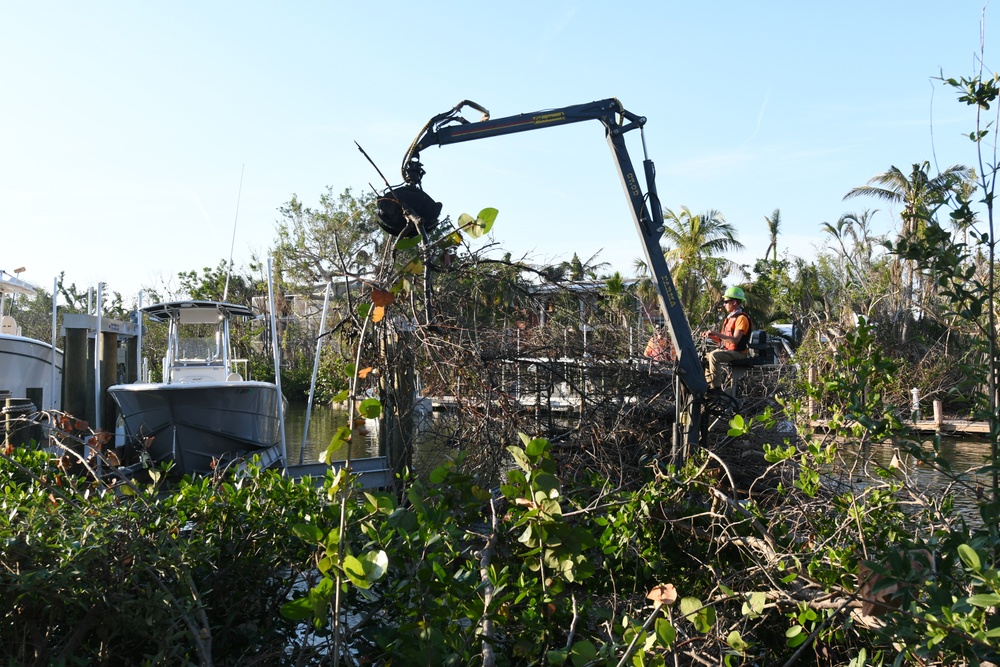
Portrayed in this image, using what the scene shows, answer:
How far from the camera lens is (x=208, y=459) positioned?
556 inches

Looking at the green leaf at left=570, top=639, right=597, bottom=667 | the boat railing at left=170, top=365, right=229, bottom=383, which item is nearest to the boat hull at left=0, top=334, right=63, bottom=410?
the boat railing at left=170, top=365, right=229, bottom=383

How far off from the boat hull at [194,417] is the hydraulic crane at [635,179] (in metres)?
6.28

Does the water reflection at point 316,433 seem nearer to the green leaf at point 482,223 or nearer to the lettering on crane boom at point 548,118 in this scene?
the lettering on crane boom at point 548,118

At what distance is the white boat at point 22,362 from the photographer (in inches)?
547

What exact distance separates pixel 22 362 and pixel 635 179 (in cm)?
1091

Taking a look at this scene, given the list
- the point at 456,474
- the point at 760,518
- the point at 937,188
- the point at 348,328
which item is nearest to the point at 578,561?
the point at 456,474

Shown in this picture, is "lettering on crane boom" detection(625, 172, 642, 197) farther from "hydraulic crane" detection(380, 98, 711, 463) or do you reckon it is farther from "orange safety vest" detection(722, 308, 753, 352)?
"orange safety vest" detection(722, 308, 753, 352)

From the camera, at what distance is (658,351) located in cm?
930

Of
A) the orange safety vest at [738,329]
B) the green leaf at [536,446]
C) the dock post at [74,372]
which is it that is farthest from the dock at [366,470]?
the green leaf at [536,446]

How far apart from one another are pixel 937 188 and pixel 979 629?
1911 millimetres

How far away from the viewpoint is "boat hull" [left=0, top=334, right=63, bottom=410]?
13.9 metres

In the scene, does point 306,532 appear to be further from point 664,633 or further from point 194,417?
point 194,417

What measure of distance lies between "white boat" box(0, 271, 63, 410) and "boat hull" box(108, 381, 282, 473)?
1.66 meters

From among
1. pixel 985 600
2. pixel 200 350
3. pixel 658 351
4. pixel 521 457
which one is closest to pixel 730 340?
pixel 658 351
